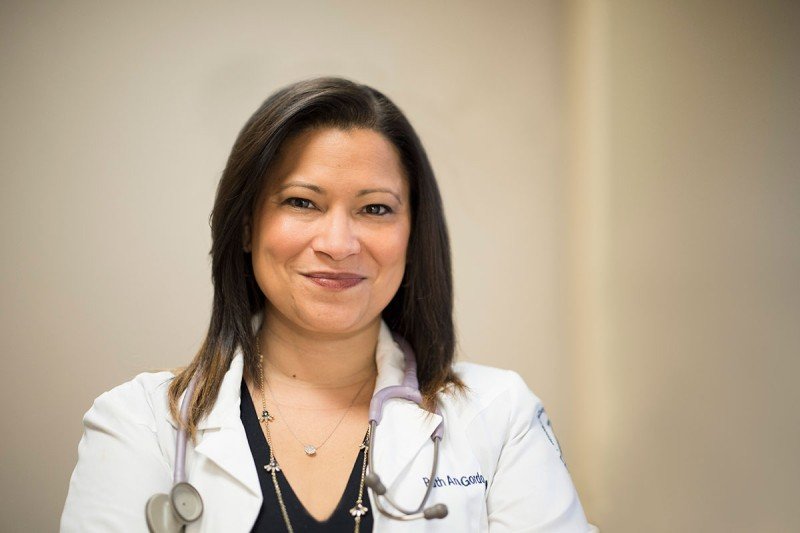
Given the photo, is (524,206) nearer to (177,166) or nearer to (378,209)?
(378,209)

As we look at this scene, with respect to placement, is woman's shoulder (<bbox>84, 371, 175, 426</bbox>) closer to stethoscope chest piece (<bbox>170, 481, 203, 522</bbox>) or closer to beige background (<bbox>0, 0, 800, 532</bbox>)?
stethoscope chest piece (<bbox>170, 481, 203, 522</bbox>)

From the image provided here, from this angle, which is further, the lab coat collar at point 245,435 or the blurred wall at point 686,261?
the blurred wall at point 686,261

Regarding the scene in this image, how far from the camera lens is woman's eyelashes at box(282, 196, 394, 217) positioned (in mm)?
1438

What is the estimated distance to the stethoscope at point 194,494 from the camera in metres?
1.23

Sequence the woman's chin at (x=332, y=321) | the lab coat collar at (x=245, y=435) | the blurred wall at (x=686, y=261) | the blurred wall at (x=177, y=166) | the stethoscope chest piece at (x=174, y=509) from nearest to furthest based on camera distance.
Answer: the stethoscope chest piece at (x=174, y=509)
the lab coat collar at (x=245, y=435)
the woman's chin at (x=332, y=321)
the blurred wall at (x=686, y=261)
the blurred wall at (x=177, y=166)

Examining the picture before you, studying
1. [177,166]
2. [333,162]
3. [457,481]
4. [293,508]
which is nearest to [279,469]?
[293,508]

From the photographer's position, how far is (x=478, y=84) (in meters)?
2.22

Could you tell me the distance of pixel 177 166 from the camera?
197 centimetres

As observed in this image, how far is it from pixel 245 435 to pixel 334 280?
33cm

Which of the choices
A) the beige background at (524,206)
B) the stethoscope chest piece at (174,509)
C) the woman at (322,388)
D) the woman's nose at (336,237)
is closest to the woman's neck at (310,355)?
the woman at (322,388)

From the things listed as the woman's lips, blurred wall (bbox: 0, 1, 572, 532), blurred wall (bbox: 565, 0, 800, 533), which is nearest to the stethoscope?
the woman's lips

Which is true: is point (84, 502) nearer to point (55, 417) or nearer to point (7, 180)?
point (55, 417)

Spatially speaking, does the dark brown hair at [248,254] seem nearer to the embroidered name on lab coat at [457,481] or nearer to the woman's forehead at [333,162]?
the woman's forehead at [333,162]

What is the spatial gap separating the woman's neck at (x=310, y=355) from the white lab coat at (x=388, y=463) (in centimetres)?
8
